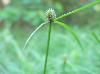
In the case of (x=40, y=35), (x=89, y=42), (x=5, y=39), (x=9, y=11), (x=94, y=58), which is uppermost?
(x=9, y=11)

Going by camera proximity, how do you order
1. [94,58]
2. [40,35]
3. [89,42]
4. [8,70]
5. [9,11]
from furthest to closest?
[9,11] < [40,35] < [89,42] < [94,58] < [8,70]

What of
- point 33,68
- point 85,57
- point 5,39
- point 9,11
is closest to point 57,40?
point 5,39

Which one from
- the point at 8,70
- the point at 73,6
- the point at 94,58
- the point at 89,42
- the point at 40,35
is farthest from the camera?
the point at 73,6

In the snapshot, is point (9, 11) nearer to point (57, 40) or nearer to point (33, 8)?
point (33, 8)

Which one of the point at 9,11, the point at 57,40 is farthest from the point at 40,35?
the point at 9,11

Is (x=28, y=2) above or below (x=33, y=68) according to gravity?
above

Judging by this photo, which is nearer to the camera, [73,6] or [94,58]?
[94,58]

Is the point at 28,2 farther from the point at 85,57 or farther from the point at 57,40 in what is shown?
the point at 85,57
